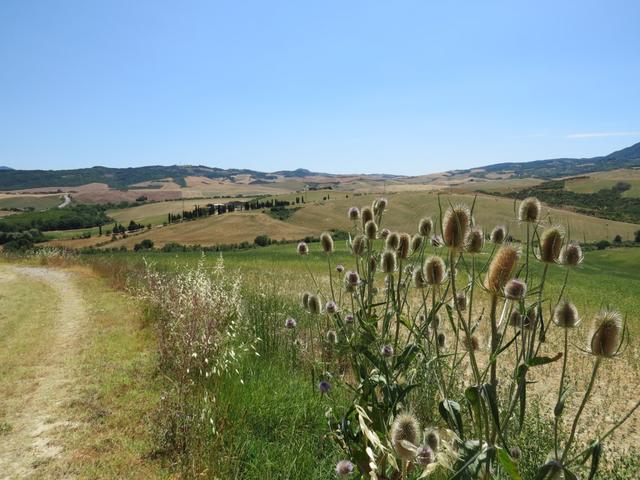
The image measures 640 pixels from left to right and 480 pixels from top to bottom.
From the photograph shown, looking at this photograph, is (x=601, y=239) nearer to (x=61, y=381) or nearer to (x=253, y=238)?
(x=253, y=238)

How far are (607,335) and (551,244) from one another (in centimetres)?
40

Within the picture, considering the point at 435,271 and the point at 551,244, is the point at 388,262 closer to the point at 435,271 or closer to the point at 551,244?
the point at 435,271

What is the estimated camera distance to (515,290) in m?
1.76

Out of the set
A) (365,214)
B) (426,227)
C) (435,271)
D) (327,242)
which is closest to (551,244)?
(435,271)

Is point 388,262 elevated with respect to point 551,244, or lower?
lower

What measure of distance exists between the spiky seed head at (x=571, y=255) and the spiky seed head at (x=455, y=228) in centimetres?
45

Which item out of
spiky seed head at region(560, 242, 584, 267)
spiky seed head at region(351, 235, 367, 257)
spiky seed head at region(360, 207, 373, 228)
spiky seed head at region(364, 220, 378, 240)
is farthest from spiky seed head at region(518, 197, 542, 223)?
spiky seed head at region(360, 207, 373, 228)

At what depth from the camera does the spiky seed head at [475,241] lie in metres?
2.01

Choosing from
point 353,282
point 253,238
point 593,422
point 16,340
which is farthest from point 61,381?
point 253,238

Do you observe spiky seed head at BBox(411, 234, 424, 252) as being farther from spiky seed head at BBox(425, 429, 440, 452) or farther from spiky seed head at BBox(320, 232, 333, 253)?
spiky seed head at BBox(425, 429, 440, 452)

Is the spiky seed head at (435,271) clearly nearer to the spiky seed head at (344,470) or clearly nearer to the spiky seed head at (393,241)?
the spiky seed head at (393,241)

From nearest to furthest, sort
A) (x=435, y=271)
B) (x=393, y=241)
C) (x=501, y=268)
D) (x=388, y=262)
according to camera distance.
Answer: (x=501, y=268) → (x=435, y=271) → (x=388, y=262) → (x=393, y=241)

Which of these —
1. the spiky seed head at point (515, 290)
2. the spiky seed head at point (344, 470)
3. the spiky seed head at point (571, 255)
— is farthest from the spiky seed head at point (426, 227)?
the spiky seed head at point (344, 470)

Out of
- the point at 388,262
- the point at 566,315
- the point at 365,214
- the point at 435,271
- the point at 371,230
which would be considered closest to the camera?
the point at 566,315
